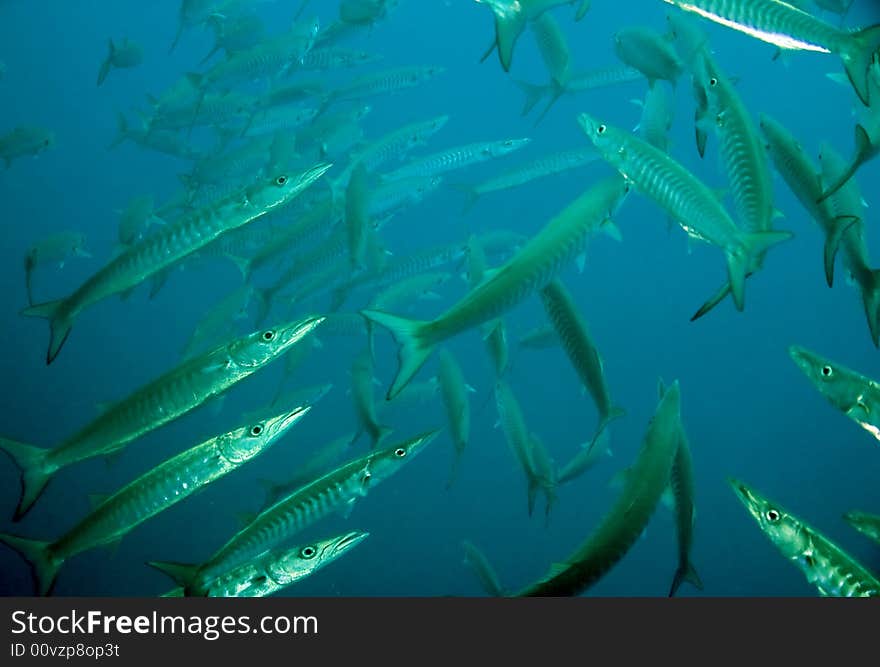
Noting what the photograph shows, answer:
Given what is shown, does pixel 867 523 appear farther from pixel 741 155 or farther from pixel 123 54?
pixel 123 54

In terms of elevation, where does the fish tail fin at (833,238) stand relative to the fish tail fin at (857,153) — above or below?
below

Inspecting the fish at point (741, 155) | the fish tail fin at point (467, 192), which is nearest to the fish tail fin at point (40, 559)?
the fish at point (741, 155)

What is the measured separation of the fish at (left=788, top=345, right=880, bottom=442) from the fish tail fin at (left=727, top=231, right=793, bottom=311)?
575 millimetres

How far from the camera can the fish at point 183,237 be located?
3479 mm

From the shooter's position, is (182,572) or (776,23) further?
(182,572)

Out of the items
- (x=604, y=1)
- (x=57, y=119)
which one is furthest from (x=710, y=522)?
(x=604, y=1)

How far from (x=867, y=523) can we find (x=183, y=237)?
357cm

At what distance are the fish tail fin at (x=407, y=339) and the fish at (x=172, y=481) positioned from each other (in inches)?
21.9

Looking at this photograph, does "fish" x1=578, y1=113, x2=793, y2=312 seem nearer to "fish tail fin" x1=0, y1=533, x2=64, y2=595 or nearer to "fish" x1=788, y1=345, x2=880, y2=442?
"fish" x1=788, y1=345, x2=880, y2=442

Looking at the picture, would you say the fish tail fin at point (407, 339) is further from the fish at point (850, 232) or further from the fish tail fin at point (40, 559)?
the fish tail fin at point (40, 559)

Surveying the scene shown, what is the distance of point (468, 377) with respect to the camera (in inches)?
805

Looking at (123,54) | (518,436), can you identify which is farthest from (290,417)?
(123,54)

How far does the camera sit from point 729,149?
3078mm

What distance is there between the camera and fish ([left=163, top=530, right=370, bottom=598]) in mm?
2943
